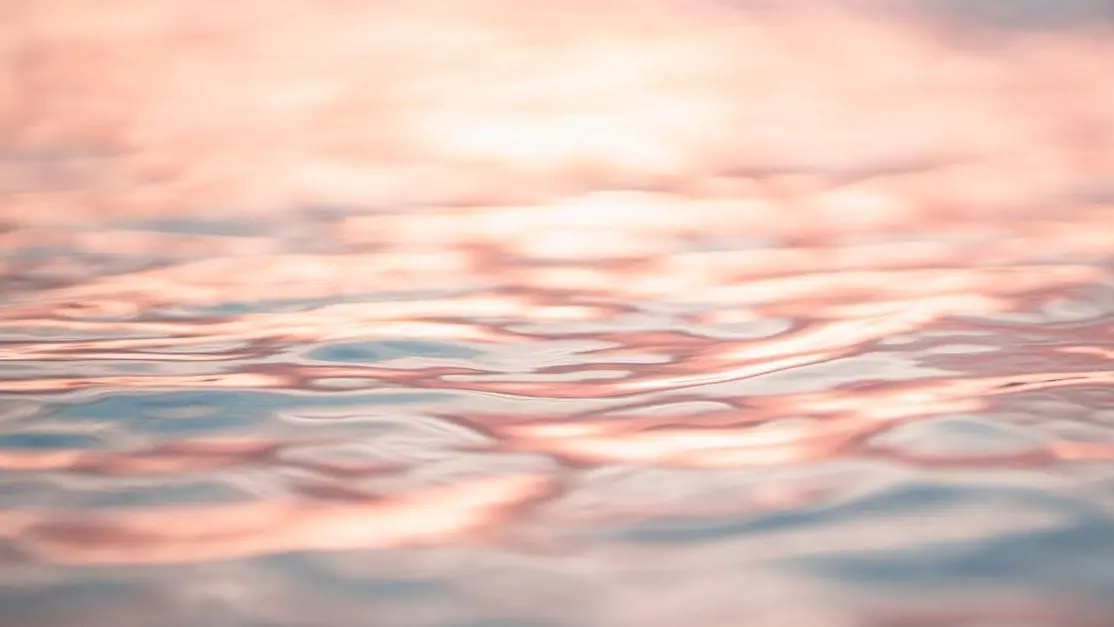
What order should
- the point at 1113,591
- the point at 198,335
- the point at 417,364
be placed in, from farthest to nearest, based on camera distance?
the point at 198,335 < the point at 417,364 < the point at 1113,591

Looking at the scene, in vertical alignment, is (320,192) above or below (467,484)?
above

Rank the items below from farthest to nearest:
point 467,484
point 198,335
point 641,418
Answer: point 198,335 < point 641,418 < point 467,484

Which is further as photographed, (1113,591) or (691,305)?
(691,305)

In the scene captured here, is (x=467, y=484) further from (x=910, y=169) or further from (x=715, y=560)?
(x=910, y=169)

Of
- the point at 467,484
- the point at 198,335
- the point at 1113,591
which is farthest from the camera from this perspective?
the point at 198,335

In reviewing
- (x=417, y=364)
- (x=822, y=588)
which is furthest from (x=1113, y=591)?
(x=417, y=364)

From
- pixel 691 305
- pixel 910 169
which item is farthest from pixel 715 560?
pixel 910 169

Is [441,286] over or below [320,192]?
below

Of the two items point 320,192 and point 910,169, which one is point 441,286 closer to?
point 320,192

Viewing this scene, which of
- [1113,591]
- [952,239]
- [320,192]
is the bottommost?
[1113,591]
